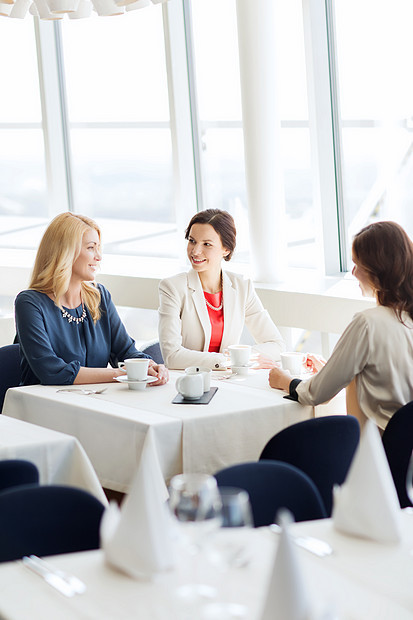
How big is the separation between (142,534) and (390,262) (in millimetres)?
1540

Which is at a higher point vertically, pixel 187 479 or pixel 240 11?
pixel 240 11

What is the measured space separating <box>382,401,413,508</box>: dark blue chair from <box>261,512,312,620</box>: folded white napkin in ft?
4.25

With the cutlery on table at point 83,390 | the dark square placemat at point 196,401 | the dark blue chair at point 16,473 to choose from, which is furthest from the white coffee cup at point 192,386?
the dark blue chair at point 16,473

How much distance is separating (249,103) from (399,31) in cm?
99

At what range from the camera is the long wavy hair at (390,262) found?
2797 millimetres

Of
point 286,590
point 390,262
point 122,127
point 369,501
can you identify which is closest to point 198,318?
point 390,262

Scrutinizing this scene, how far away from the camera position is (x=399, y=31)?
184 inches

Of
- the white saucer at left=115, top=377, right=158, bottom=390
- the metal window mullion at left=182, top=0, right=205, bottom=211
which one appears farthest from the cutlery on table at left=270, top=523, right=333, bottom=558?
the metal window mullion at left=182, top=0, right=205, bottom=211

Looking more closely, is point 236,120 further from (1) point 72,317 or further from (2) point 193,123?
(1) point 72,317

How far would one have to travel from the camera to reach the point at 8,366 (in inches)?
157

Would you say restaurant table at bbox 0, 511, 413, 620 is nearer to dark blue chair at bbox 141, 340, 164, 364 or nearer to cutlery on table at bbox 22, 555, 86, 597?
cutlery on table at bbox 22, 555, 86, 597

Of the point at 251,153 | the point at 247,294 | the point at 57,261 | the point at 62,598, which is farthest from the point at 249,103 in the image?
the point at 62,598

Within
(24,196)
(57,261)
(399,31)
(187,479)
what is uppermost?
(399,31)

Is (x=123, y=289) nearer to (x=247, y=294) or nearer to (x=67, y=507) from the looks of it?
(x=247, y=294)
